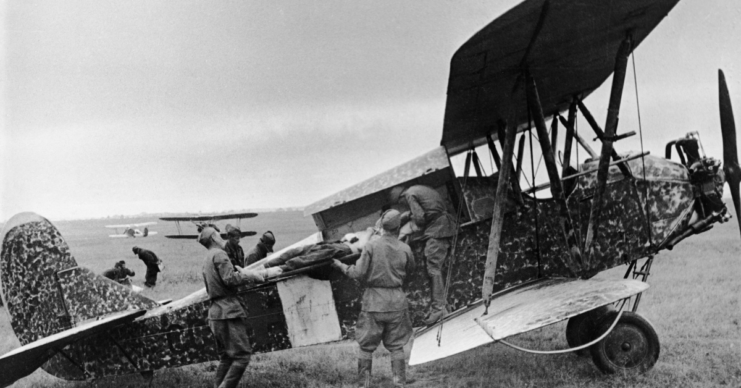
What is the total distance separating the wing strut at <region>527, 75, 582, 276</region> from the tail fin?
4.86m

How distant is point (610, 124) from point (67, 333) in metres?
5.71

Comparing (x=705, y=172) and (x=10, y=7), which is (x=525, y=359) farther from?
(x=10, y=7)

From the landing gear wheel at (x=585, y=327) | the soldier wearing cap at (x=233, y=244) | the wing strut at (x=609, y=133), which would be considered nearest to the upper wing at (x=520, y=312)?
the wing strut at (x=609, y=133)

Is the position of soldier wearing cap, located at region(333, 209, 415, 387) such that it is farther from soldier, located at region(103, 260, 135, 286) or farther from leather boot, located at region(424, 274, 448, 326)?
soldier, located at region(103, 260, 135, 286)

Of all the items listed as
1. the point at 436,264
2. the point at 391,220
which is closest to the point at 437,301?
the point at 436,264

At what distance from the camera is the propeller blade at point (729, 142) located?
5.84m

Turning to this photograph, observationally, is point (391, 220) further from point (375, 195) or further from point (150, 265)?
point (150, 265)

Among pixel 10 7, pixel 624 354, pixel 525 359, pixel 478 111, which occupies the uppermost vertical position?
pixel 10 7

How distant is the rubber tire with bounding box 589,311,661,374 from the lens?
17.7 feet

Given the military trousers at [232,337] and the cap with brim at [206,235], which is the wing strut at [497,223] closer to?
the military trousers at [232,337]

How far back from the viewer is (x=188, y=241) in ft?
120

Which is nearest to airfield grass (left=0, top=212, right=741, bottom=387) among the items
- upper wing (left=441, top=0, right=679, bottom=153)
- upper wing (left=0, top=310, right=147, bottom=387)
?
upper wing (left=0, top=310, right=147, bottom=387)

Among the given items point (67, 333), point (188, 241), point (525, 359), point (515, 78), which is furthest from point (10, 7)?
point (188, 241)

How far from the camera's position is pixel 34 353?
191 inches
